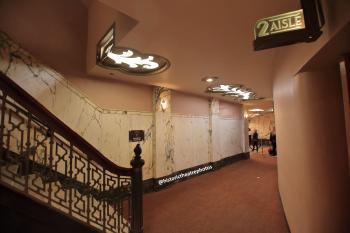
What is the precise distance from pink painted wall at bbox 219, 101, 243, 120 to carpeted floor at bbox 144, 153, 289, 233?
2.97 m

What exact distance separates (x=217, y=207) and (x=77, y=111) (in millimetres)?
3213

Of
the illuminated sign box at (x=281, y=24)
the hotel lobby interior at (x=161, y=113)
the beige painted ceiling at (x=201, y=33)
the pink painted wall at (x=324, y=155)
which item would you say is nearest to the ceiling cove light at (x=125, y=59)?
the hotel lobby interior at (x=161, y=113)

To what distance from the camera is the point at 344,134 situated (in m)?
1.71

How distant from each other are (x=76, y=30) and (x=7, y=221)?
3386 mm

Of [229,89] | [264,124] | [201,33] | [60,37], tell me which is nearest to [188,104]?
[229,89]

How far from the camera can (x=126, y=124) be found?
425 centimetres

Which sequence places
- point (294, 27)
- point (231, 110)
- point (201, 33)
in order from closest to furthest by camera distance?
1. point (294, 27)
2. point (201, 33)
3. point (231, 110)

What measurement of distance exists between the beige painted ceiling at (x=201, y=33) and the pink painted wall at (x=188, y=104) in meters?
1.88

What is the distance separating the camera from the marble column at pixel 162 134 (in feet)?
15.6

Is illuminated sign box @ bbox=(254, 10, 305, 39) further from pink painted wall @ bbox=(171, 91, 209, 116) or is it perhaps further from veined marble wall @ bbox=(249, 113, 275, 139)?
veined marble wall @ bbox=(249, 113, 275, 139)

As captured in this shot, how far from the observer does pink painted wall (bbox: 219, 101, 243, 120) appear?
302 inches

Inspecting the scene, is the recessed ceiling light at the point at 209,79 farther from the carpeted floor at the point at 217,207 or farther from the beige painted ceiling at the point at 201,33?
the carpeted floor at the point at 217,207

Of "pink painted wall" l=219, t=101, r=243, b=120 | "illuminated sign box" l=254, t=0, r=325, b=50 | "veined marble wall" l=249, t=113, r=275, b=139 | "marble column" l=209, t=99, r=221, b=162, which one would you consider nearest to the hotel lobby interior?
"illuminated sign box" l=254, t=0, r=325, b=50

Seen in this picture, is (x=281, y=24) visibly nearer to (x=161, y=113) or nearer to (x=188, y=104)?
(x=161, y=113)
